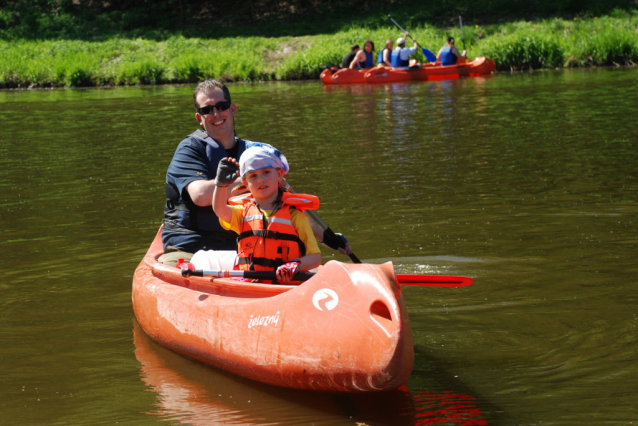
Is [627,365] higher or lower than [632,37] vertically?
lower

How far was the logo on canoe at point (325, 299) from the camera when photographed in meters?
3.83

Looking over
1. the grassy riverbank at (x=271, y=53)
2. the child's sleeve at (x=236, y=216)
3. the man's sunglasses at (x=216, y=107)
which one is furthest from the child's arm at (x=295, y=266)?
the grassy riverbank at (x=271, y=53)

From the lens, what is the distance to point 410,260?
252 inches

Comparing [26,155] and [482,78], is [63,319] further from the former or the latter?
[482,78]

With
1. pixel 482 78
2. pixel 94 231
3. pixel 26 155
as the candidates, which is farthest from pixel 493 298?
pixel 482 78

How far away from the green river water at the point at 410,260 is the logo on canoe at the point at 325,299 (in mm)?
456

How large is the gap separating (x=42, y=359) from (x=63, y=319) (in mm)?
738

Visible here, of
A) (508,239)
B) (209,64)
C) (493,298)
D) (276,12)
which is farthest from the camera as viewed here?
(276,12)

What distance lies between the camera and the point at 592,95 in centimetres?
1675

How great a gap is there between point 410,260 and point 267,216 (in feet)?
7.27

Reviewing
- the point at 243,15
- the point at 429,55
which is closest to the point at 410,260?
the point at 429,55

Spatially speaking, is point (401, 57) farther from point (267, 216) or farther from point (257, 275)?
point (257, 275)

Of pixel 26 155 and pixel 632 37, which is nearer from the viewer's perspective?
pixel 26 155

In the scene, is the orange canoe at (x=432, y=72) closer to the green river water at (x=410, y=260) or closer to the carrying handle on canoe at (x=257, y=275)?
the green river water at (x=410, y=260)
